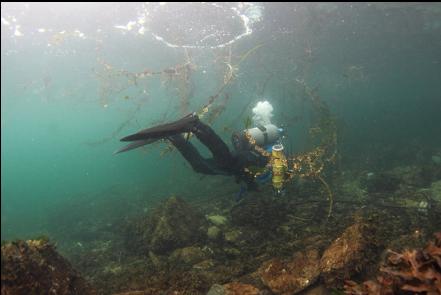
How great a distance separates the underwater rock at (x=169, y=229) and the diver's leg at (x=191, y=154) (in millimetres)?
1192

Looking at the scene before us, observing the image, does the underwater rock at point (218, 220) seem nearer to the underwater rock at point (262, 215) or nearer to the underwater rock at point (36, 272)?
the underwater rock at point (262, 215)

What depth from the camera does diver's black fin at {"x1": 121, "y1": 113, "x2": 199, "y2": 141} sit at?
7012mm

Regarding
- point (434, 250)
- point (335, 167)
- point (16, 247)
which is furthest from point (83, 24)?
point (434, 250)

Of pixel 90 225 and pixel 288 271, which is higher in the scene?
pixel 288 271

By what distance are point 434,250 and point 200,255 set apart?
194 inches

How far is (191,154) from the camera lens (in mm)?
10023

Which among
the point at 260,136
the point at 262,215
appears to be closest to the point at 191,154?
the point at 260,136

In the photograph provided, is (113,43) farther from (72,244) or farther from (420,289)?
(420,289)

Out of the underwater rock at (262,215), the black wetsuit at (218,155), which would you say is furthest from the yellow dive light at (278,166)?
the black wetsuit at (218,155)

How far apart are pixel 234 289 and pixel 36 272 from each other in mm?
2738

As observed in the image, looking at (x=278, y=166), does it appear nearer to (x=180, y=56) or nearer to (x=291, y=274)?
(x=291, y=274)

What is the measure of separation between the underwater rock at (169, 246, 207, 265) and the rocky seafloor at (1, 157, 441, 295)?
2 centimetres

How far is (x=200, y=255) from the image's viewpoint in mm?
7859

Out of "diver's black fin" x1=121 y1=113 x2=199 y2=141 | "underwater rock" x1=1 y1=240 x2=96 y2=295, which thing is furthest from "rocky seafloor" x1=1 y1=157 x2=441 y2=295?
"diver's black fin" x1=121 y1=113 x2=199 y2=141
